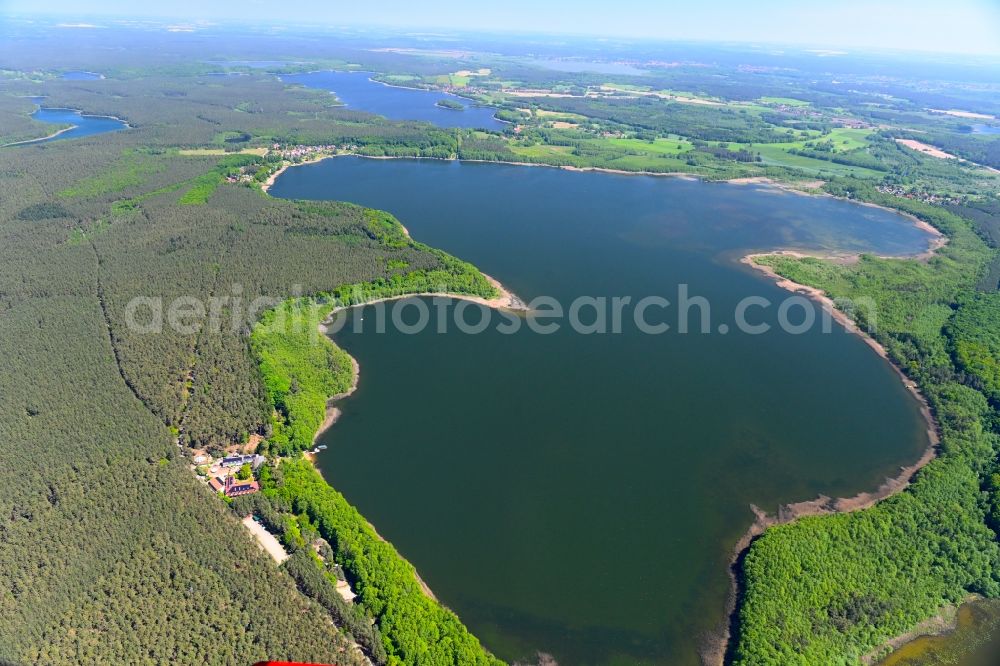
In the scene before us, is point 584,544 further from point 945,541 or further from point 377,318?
point 377,318

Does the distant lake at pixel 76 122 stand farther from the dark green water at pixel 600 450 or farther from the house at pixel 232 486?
the house at pixel 232 486

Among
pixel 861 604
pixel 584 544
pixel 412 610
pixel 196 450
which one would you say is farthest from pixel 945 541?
pixel 196 450

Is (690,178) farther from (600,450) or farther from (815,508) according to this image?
(815,508)

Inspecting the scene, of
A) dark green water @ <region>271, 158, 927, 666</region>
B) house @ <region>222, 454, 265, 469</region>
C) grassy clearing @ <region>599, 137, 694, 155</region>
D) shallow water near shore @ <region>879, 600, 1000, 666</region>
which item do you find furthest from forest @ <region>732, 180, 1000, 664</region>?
grassy clearing @ <region>599, 137, 694, 155</region>

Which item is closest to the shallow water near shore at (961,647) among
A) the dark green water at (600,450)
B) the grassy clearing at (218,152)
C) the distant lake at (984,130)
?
the dark green water at (600,450)

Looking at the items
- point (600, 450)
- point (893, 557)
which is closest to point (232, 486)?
point (600, 450)

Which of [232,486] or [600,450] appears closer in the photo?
[232,486]
